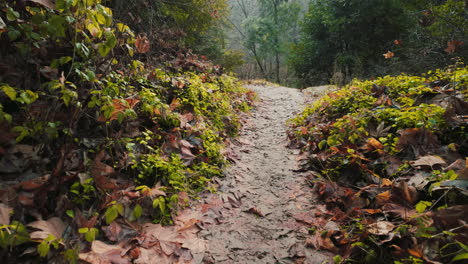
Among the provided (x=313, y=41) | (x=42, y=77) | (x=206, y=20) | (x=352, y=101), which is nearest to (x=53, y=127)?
(x=42, y=77)

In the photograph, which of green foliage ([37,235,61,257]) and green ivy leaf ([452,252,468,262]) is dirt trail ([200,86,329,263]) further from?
green foliage ([37,235,61,257])

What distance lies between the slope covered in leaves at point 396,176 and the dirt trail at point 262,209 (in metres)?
0.18

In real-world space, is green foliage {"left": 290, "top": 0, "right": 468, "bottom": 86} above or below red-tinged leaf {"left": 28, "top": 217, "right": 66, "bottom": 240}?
above

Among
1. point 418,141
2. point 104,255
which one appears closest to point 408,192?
point 418,141

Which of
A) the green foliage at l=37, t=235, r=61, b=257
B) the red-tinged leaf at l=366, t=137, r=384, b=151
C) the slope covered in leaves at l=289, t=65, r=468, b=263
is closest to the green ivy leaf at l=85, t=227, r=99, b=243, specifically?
the green foliage at l=37, t=235, r=61, b=257

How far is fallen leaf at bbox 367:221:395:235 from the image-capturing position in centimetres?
179

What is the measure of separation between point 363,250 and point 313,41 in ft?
46.1

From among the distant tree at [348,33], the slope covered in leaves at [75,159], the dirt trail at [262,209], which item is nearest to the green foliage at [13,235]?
the slope covered in leaves at [75,159]

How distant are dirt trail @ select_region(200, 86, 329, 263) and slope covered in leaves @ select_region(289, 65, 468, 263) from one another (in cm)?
18

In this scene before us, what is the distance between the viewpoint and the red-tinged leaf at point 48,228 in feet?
4.95

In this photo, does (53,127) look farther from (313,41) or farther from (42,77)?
(313,41)

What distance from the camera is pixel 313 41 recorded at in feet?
45.5

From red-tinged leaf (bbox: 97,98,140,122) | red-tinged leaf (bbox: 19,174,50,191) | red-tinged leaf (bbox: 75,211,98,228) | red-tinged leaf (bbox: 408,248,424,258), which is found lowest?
red-tinged leaf (bbox: 408,248,424,258)

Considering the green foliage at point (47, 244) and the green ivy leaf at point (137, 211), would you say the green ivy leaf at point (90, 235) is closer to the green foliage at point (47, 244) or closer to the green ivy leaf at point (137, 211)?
the green foliage at point (47, 244)
